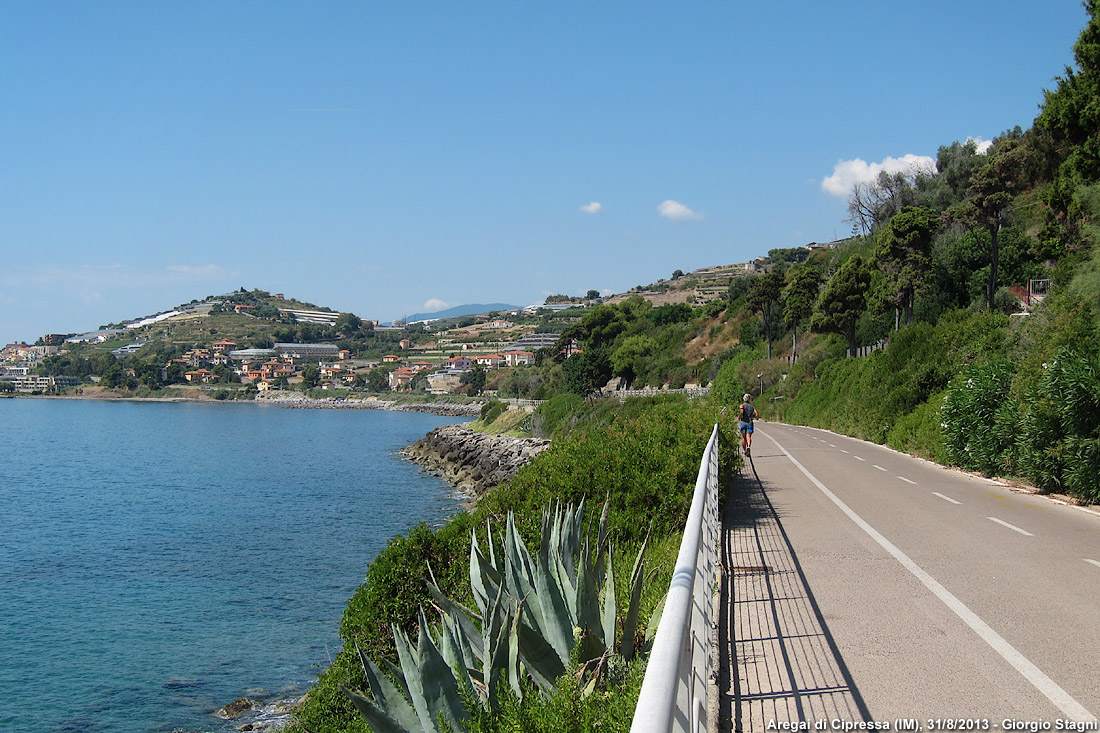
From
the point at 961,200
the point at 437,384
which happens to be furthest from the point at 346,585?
the point at 437,384

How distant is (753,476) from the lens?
17484 mm

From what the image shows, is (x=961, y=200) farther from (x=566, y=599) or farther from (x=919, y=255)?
(x=566, y=599)

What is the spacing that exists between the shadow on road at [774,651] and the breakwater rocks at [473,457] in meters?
28.3

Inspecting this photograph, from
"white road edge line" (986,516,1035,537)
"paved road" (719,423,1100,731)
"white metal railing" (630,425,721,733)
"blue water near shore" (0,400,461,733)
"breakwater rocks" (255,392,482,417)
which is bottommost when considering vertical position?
"blue water near shore" (0,400,461,733)

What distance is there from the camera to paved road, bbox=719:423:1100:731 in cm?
447

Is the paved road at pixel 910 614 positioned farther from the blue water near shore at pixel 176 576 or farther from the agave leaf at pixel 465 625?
the blue water near shore at pixel 176 576

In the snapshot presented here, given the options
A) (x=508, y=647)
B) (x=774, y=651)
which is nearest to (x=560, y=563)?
(x=508, y=647)

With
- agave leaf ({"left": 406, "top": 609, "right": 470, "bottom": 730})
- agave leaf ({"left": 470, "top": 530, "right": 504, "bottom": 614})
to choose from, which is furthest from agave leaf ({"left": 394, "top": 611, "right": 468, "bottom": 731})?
agave leaf ({"left": 470, "top": 530, "right": 504, "bottom": 614})

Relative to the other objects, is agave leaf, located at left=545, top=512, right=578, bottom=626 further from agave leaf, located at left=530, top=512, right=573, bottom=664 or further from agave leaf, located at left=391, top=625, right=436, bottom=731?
agave leaf, located at left=391, top=625, right=436, bottom=731

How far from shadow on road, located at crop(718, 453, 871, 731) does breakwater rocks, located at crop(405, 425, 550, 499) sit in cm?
2832

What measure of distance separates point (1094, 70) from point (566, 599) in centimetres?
2073

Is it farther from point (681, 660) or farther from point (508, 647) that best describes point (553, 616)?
point (681, 660)

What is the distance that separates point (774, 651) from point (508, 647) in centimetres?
199

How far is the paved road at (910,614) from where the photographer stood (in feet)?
14.7
